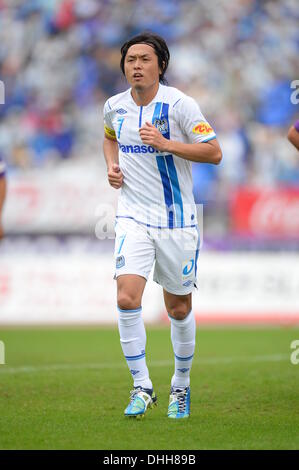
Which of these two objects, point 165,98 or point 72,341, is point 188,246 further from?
point 72,341

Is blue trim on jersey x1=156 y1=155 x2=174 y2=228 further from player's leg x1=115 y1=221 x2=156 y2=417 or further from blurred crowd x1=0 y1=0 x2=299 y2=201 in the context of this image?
blurred crowd x1=0 y1=0 x2=299 y2=201

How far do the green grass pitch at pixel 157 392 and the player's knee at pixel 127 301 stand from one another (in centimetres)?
78

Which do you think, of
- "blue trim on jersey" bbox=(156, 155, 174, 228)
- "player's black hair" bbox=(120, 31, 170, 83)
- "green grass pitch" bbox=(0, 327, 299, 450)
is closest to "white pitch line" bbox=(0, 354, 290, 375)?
"green grass pitch" bbox=(0, 327, 299, 450)

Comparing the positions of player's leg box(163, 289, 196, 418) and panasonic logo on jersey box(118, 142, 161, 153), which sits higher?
panasonic logo on jersey box(118, 142, 161, 153)

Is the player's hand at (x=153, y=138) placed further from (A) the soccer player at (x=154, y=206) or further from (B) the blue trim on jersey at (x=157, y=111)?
(B) the blue trim on jersey at (x=157, y=111)

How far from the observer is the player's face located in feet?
19.4

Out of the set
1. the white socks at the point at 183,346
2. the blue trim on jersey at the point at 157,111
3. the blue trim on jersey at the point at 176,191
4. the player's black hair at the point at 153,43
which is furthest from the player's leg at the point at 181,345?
the player's black hair at the point at 153,43

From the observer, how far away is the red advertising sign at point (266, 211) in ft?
58.8

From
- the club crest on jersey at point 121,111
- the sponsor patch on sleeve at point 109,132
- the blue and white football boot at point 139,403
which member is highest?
the sponsor patch on sleeve at point 109,132

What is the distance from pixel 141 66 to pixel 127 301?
1.68m

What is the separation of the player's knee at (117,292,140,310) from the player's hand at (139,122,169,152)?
1044 mm

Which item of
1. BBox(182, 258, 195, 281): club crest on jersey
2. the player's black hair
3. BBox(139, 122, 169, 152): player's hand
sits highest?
the player's black hair

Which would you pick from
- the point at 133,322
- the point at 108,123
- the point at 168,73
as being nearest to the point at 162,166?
the point at 108,123

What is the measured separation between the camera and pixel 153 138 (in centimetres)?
571
